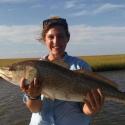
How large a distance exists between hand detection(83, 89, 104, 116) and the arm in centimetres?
53

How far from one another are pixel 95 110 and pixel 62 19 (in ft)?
3.79

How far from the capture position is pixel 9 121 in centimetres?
1628

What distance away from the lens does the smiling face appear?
14.3 feet

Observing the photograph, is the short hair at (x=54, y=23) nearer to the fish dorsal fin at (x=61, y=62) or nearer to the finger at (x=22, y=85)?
the fish dorsal fin at (x=61, y=62)

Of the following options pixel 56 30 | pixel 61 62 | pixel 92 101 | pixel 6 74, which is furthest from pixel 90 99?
pixel 6 74

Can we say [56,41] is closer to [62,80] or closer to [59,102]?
[62,80]

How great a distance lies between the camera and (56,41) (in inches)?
171

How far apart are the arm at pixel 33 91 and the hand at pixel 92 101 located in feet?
1.74

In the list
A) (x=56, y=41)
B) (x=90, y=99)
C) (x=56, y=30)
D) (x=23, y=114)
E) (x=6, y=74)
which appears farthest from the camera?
(x=23, y=114)

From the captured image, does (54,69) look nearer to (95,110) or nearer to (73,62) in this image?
(73,62)

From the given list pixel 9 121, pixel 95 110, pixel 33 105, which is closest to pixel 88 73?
pixel 95 110

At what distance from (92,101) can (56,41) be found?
0.80m

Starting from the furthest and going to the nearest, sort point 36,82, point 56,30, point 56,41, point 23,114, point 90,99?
point 23,114
point 56,30
point 56,41
point 90,99
point 36,82

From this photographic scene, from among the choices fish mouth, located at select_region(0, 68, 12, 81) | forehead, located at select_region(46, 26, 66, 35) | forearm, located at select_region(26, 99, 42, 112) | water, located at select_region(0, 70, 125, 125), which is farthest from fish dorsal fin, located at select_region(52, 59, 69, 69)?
water, located at select_region(0, 70, 125, 125)
